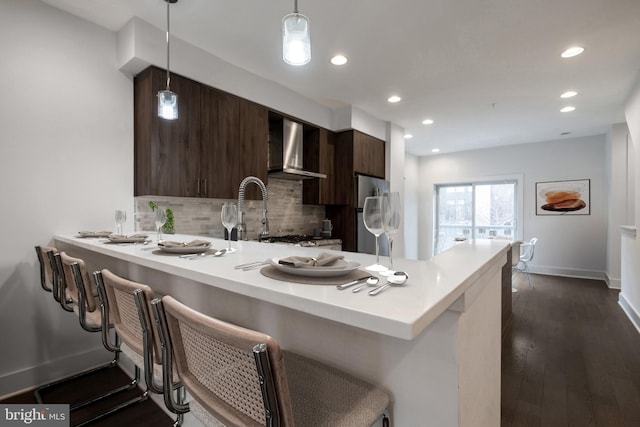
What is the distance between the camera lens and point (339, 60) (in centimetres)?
294

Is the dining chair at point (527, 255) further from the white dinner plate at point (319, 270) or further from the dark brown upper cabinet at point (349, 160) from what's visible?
the white dinner plate at point (319, 270)

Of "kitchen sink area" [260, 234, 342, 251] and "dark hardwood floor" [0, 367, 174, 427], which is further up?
"kitchen sink area" [260, 234, 342, 251]

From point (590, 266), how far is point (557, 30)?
17.1ft

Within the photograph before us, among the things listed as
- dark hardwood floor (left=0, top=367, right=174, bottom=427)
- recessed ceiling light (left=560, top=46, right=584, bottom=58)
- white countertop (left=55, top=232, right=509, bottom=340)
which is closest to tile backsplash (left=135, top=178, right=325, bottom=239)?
dark hardwood floor (left=0, top=367, right=174, bottom=427)

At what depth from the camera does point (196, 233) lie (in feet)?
10.2

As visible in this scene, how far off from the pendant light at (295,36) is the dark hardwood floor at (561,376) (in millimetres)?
2151

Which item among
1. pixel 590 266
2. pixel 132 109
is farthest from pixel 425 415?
pixel 590 266

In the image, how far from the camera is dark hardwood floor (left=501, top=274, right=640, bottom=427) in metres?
1.84

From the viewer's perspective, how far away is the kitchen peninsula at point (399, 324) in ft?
2.00

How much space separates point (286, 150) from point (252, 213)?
0.89m

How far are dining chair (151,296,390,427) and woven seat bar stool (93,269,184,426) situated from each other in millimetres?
138

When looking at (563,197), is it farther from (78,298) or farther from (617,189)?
(78,298)

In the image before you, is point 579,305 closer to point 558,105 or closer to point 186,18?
point 558,105

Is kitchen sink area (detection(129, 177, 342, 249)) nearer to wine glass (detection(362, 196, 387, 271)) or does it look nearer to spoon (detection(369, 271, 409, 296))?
wine glass (detection(362, 196, 387, 271))
